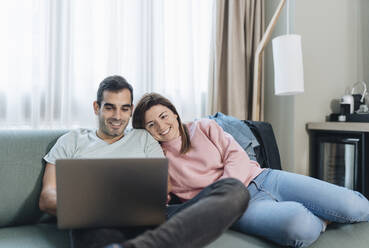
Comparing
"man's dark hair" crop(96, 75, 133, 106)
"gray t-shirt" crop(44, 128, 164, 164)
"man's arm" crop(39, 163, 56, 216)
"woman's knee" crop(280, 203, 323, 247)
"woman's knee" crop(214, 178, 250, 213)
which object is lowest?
"woman's knee" crop(280, 203, 323, 247)

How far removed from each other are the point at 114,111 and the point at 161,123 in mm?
220

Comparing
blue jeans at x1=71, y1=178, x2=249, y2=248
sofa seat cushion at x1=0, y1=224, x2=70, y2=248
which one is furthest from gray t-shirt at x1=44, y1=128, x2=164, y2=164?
blue jeans at x1=71, y1=178, x2=249, y2=248

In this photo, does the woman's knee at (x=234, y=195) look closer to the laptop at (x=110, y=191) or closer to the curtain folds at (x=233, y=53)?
the laptop at (x=110, y=191)

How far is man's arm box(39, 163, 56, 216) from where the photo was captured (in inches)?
44.9

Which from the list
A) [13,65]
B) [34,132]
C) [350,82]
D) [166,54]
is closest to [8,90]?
[13,65]

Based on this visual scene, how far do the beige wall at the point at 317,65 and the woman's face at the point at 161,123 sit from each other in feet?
3.82

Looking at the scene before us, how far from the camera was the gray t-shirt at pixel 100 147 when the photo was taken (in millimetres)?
1314

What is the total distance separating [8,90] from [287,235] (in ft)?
5.17

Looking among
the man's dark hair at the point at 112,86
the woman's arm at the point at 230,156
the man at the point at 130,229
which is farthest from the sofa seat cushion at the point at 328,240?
the man's dark hair at the point at 112,86

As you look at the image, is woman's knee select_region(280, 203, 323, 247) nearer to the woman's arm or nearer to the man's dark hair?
the woman's arm

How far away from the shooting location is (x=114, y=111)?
1356 millimetres

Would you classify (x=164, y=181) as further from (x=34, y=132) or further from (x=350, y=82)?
(x=350, y=82)

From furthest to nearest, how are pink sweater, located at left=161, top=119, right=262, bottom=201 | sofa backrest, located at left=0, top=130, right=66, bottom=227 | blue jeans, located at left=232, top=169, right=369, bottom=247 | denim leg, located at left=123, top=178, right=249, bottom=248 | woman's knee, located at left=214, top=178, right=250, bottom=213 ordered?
pink sweater, located at left=161, top=119, right=262, bottom=201 < sofa backrest, located at left=0, top=130, right=66, bottom=227 < blue jeans, located at left=232, top=169, right=369, bottom=247 < woman's knee, located at left=214, top=178, right=250, bottom=213 < denim leg, located at left=123, top=178, right=249, bottom=248

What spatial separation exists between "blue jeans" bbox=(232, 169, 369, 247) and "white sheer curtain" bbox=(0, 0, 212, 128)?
99cm
